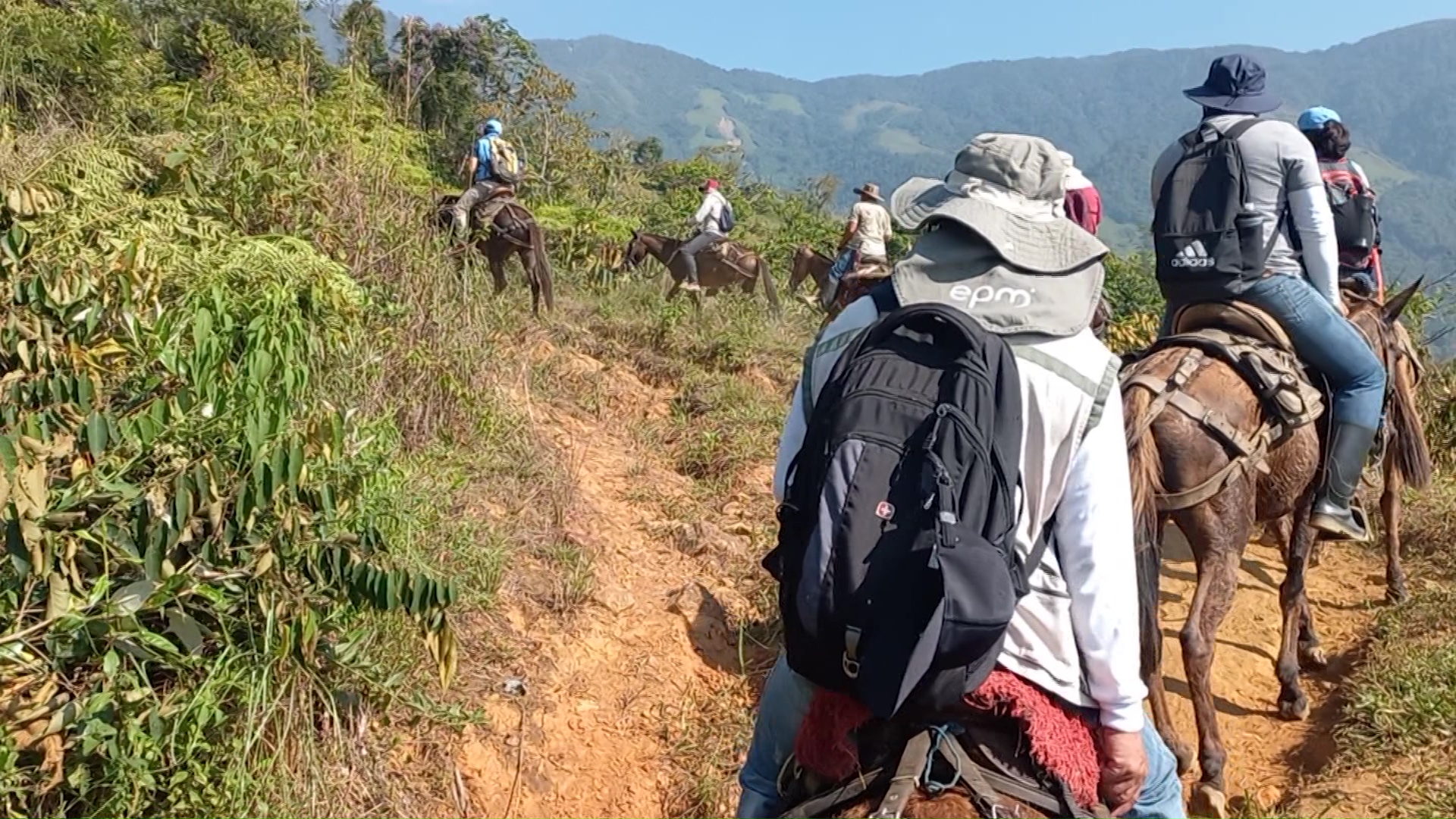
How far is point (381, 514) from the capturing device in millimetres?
3643

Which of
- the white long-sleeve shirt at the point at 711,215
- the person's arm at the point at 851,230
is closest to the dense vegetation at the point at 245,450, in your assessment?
the person's arm at the point at 851,230

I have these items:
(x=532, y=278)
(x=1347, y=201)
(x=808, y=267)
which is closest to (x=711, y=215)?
(x=808, y=267)

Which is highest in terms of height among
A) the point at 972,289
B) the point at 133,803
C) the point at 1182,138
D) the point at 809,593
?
the point at 1182,138

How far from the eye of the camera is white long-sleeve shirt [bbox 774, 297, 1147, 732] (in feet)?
5.72

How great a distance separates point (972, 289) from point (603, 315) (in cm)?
860

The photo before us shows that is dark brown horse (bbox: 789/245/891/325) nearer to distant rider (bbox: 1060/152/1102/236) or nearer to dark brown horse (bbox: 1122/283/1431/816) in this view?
distant rider (bbox: 1060/152/1102/236)

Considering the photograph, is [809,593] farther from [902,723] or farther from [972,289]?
[972,289]

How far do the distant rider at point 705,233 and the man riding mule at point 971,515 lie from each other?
12.1 meters

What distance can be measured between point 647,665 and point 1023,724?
3.23m

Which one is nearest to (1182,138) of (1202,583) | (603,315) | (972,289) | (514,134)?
(1202,583)

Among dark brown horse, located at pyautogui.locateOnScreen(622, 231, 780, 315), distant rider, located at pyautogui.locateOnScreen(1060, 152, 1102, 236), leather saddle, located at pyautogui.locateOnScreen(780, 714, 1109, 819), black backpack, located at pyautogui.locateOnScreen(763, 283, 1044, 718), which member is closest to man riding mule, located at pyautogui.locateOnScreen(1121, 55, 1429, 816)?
distant rider, located at pyautogui.locateOnScreen(1060, 152, 1102, 236)

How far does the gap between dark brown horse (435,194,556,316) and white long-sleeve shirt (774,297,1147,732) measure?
353 inches

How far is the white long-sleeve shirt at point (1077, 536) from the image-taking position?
174cm

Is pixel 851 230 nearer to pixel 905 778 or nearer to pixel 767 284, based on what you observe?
pixel 767 284
